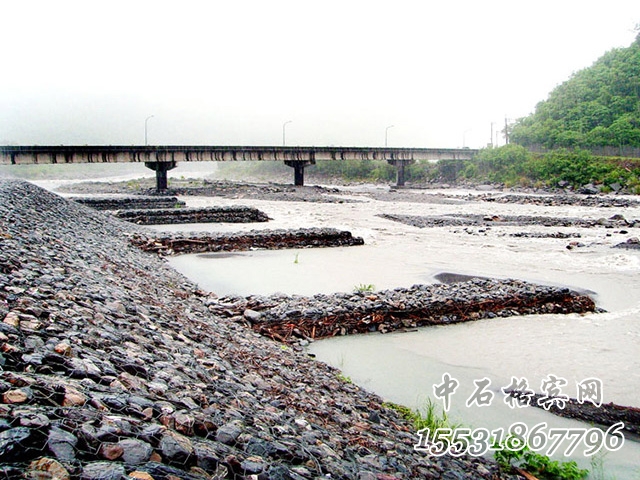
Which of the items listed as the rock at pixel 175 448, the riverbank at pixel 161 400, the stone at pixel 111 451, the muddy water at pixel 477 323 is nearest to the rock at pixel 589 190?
the muddy water at pixel 477 323

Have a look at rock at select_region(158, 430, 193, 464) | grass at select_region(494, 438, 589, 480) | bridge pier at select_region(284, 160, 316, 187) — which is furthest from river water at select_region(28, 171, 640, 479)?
bridge pier at select_region(284, 160, 316, 187)

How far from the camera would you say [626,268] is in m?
17.7

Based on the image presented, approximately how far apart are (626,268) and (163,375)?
1732 centimetres

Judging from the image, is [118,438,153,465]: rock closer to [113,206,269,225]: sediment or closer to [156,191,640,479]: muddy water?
[156,191,640,479]: muddy water

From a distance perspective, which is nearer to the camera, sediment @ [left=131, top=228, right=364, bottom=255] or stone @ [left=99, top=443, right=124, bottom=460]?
stone @ [left=99, top=443, right=124, bottom=460]

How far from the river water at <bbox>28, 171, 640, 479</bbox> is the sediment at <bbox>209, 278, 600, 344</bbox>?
322 millimetres

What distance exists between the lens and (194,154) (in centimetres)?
5669

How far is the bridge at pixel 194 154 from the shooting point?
45781mm

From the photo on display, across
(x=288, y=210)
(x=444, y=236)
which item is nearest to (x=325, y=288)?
(x=444, y=236)

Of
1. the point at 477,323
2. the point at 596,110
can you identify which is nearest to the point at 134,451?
the point at 477,323

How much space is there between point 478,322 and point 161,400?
817 cm

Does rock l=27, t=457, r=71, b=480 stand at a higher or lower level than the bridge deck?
lower

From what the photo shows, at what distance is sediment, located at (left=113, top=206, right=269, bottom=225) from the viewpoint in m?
30.9

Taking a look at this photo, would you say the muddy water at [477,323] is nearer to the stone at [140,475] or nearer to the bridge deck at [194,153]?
the stone at [140,475]
